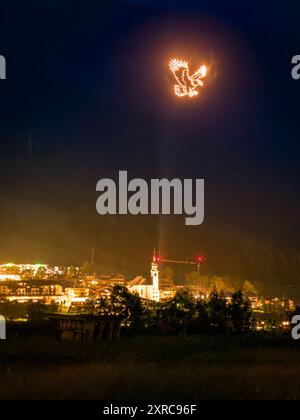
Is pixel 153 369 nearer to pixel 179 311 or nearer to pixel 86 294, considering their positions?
pixel 179 311

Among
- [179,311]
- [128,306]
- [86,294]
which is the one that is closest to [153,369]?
[179,311]

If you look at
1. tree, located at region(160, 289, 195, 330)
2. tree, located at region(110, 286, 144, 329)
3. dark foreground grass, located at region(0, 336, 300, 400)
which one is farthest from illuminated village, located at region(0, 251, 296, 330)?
dark foreground grass, located at region(0, 336, 300, 400)

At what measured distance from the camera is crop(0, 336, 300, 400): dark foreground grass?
8844mm

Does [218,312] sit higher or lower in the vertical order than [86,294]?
higher

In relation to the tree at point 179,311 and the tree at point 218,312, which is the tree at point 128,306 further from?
the tree at point 218,312

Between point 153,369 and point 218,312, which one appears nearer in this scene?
point 153,369

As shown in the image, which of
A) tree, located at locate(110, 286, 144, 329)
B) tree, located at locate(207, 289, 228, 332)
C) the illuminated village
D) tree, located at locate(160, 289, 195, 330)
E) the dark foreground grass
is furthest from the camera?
the illuminated village

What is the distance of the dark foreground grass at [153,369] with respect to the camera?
8844 millimetres

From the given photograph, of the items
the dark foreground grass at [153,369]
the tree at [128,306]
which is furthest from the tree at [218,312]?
the dark foreground grass at [153,369]

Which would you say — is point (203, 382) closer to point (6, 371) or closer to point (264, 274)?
point (6, 371)

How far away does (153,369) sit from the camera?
36.8 ft

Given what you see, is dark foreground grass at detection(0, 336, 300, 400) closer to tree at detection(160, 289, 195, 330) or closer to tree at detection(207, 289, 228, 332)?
tree at detection(207, 289, 228, 332)
